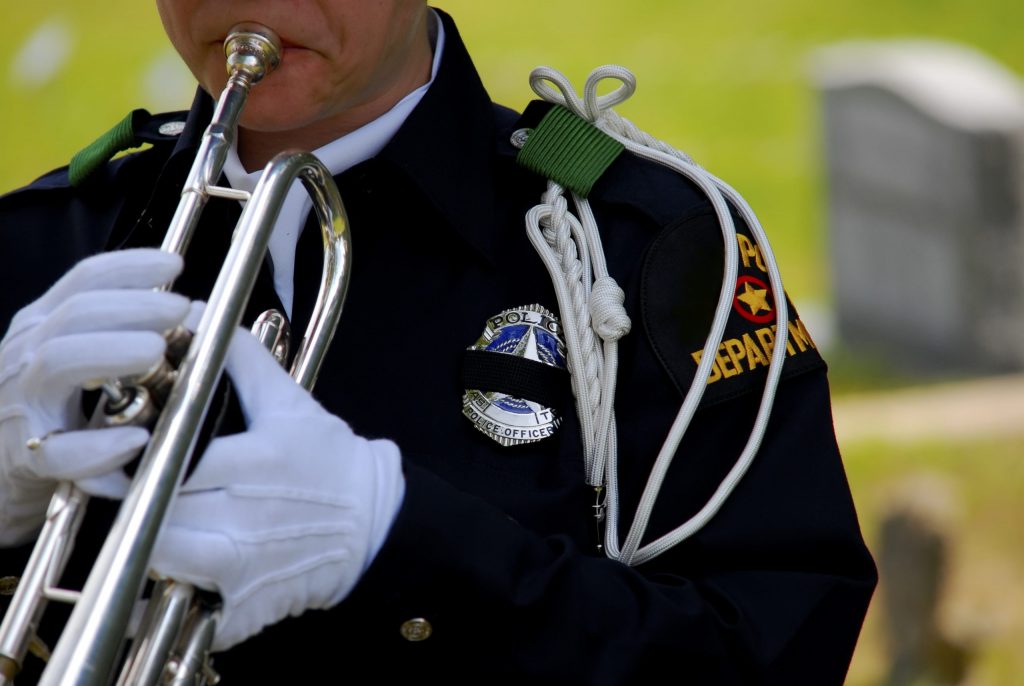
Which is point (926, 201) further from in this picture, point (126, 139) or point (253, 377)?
point (253, 377)

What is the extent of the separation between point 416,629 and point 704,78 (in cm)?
246

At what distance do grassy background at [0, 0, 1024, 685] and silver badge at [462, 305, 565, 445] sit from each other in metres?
1.87

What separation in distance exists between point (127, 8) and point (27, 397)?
2.43 metres

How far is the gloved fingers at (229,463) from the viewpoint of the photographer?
42.8 inches

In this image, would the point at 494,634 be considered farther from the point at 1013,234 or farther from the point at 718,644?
the point at 1013,234

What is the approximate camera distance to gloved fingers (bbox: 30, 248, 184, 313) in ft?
3.72

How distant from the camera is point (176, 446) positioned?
1034mm

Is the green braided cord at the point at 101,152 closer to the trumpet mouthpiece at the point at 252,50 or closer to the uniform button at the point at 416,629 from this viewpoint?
the trumpet mouthpiece at the point at 252,50

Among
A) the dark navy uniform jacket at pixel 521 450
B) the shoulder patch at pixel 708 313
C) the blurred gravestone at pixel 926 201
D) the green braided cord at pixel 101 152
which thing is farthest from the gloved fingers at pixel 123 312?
the blurred gravestone at pixel 926 201

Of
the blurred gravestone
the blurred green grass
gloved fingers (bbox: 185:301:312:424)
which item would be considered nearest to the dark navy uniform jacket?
gloved fingers (bbox: 185:301:312:424)

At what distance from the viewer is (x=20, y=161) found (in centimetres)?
327

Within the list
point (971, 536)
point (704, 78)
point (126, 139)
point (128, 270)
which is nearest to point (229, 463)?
point (128, 270)

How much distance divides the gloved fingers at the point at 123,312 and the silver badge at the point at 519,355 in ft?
1.15

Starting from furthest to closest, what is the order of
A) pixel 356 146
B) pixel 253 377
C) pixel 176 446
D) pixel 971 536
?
pixel 971 536, pixel 356 146, pixel 253 377, pixel 176 446
